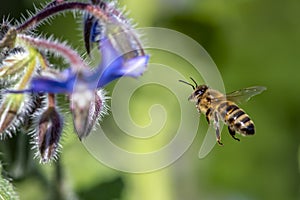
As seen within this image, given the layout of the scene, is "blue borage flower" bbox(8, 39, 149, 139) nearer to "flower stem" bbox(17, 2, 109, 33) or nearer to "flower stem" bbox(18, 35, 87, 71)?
"flower stem" bbox(18, 35, 87, 71)

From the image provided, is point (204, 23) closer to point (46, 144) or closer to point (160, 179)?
point (160, 179)

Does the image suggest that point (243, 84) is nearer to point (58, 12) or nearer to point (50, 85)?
point (58, 12)

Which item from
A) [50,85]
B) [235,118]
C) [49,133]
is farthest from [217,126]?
[50,85]

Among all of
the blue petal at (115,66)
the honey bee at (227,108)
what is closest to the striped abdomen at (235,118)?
the honey bee at (227,108)

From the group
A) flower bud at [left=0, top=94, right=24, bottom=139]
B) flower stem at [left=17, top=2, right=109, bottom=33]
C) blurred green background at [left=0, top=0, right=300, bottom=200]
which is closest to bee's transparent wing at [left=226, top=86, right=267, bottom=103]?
flower stem at [left=17, top=2, right=109, bottom=33]

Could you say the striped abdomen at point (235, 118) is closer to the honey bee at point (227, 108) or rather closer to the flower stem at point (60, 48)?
the honey bee at point (227, 108)

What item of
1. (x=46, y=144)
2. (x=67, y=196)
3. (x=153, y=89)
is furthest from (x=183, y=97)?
(x=46, y=144)
